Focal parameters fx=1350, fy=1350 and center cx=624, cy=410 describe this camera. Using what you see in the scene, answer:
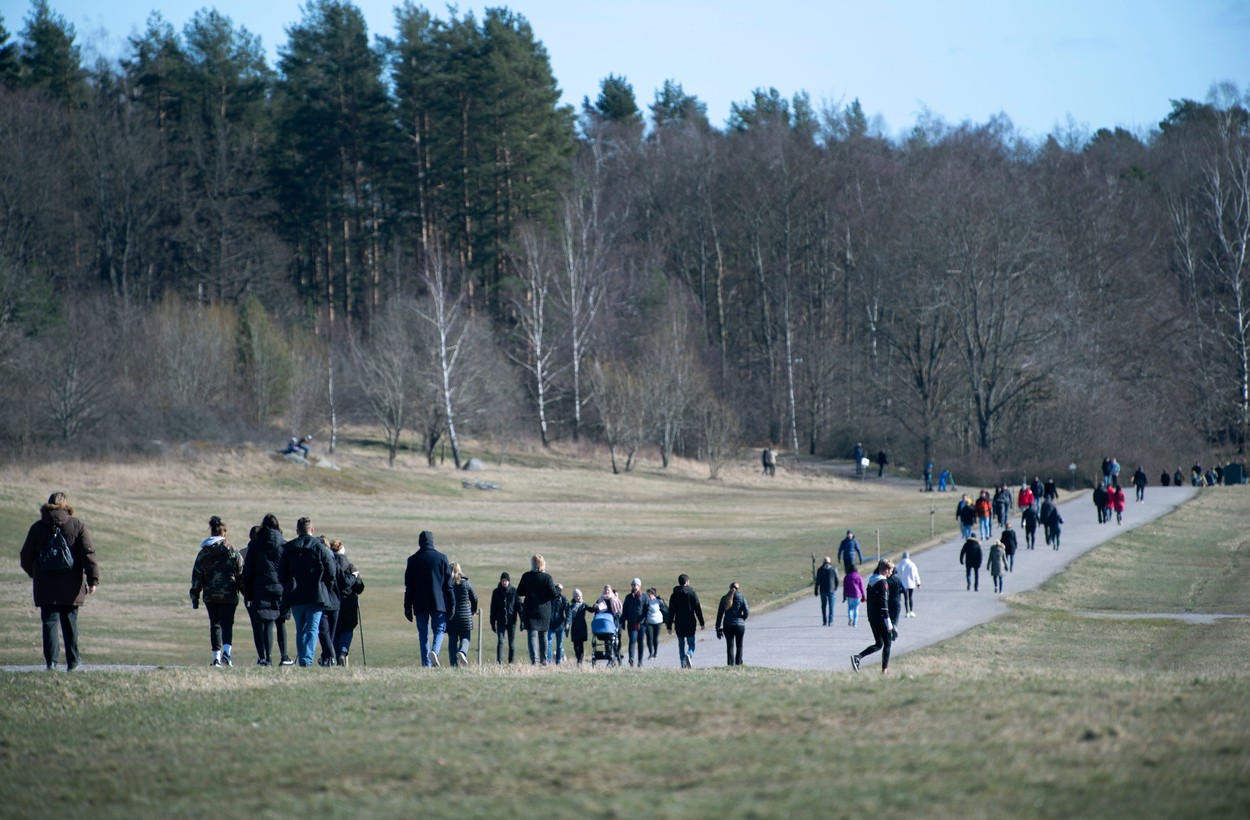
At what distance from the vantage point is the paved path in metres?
22.5

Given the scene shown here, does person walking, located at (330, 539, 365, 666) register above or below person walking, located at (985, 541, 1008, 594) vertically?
above

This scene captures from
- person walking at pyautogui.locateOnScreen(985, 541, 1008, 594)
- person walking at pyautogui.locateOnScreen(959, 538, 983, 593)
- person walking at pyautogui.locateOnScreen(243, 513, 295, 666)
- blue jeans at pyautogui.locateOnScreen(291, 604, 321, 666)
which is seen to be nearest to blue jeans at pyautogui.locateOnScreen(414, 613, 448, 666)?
blue jeans at pyautogui.locateOnScreen(291, 604, 321, 666)

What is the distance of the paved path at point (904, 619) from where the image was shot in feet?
73.7

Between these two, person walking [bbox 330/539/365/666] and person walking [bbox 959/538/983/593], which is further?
person walking [bbox 959/538/983/593]

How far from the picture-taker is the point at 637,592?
22.2 metres

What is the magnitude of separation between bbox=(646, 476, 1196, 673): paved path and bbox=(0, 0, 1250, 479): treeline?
3320 cm

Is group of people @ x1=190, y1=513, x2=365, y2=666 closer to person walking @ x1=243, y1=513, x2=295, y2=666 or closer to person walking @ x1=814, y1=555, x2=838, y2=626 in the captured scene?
person walking @ x1=243, y1=513, x2=295, y2=666

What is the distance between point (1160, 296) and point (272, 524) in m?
83.2

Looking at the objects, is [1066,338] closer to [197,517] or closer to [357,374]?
[357,374]

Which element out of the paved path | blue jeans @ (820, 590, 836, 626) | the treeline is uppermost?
the treeline

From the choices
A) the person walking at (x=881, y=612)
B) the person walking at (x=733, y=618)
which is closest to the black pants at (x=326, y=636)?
the person walking at (x=733, y=618)

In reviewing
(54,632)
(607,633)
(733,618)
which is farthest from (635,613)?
(54,632)

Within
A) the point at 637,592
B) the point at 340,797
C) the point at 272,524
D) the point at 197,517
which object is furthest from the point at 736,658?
the point at 197,517

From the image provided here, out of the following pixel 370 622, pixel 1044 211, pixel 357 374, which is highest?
pixel 1044 211
